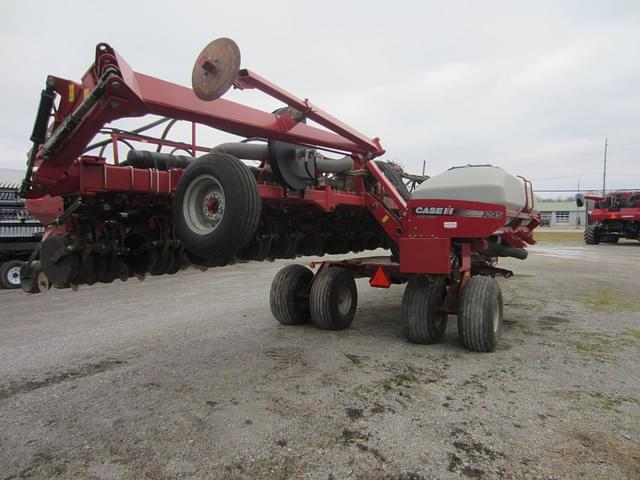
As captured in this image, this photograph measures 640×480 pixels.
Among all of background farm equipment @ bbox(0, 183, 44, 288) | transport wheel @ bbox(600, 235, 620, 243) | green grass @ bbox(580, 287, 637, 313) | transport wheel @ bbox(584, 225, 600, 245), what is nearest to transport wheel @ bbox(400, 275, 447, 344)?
green grass @ bbox(580, 287, 637, 313)

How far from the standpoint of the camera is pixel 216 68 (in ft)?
9.00

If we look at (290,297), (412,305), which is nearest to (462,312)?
(412,305)

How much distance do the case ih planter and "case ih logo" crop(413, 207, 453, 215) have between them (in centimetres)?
1

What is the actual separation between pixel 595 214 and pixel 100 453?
2284 centimetres

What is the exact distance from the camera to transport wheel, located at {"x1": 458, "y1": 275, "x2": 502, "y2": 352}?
174 inches

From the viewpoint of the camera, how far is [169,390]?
141 inches

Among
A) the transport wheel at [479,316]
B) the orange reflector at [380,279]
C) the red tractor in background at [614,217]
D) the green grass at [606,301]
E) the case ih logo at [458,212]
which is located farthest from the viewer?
the red tractor in background at [614,217]

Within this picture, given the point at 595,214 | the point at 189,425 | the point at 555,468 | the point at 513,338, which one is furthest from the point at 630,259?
the point at 189,425

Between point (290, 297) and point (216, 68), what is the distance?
3.40 metres

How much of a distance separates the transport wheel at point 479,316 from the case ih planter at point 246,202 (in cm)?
1

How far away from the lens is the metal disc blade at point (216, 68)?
8.79ft

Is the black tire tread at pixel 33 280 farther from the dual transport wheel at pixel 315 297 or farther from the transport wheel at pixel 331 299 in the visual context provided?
the transport wheel at pixel 331 299

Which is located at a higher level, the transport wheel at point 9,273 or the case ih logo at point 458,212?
the case ih logo at point 458,212

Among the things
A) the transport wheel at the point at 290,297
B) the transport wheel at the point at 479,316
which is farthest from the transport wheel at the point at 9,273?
the transport wheel at the point at 479,316
